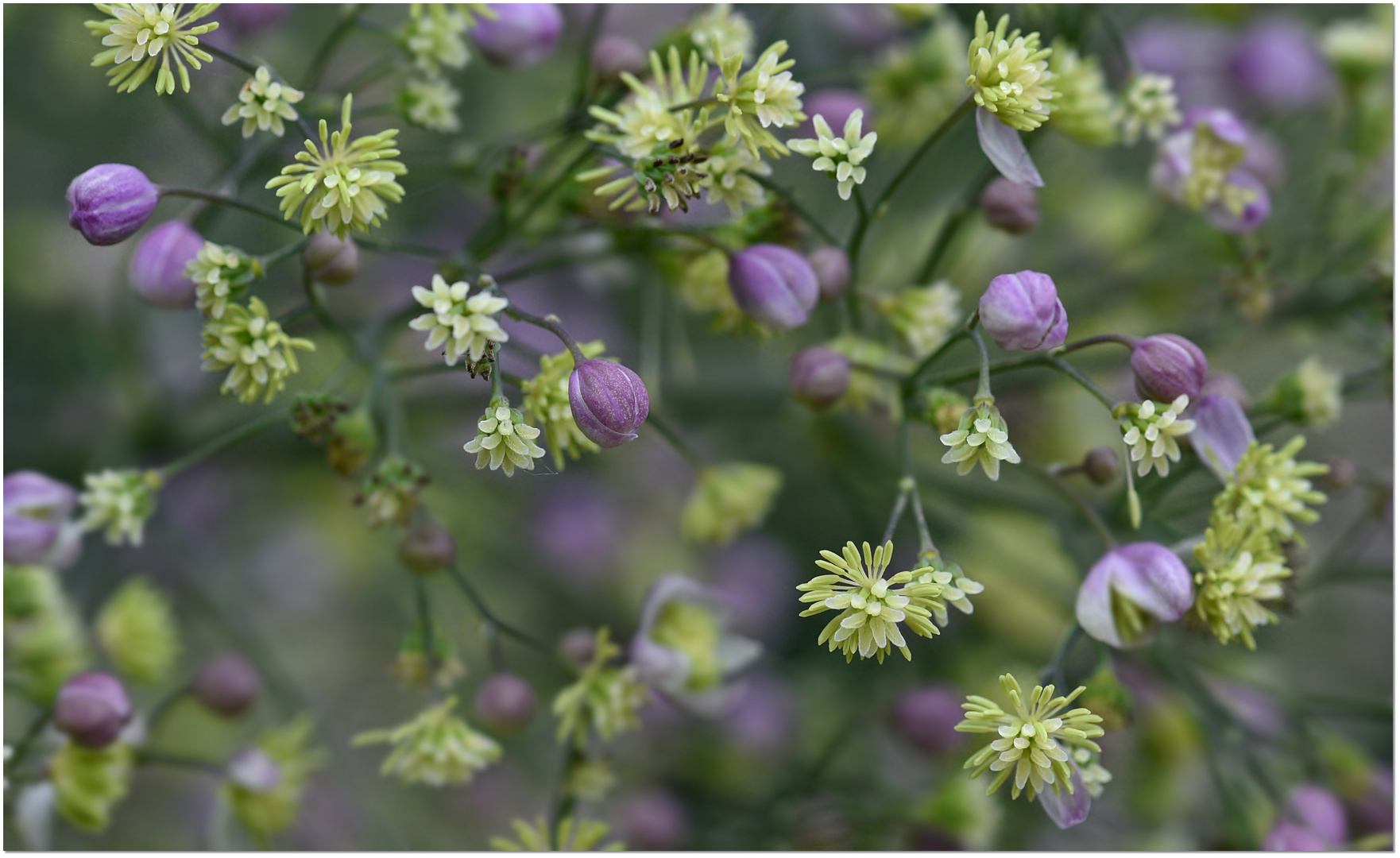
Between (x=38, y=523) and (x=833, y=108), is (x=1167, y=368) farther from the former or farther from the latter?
(x=38, y=523)

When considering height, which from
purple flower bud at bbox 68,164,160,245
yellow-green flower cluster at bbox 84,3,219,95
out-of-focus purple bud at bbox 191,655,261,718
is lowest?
out-of-focus purple bud at bbox 191,655,261,718

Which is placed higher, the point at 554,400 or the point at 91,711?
the point at 554,400

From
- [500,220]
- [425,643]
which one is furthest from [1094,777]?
[500,220]

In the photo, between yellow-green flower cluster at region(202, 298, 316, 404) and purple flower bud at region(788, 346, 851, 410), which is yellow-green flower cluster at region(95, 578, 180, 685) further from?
purple flower bud at region(788, 346, 851, 410)

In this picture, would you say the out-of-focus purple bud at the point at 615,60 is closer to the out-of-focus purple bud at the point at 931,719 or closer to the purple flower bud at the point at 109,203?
the purple flower bud at the point at 109,203

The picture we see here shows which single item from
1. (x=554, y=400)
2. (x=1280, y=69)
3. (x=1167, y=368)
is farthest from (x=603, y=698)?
(x=1280, y=69)

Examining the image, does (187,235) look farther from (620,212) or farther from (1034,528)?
Answer: (1034,528)

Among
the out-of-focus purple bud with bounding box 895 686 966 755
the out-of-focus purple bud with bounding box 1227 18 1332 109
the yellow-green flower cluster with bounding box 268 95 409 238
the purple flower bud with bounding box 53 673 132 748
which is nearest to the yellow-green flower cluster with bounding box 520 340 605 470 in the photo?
the yellow-green flower cluster with bounding box 268 95 409 238
